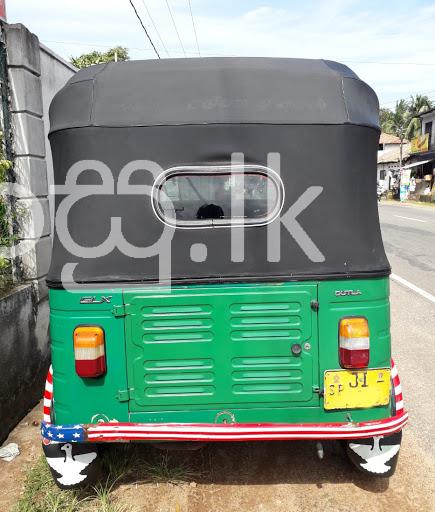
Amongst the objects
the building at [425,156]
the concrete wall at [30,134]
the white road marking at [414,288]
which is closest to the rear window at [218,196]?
the concrete wall at [30,134]

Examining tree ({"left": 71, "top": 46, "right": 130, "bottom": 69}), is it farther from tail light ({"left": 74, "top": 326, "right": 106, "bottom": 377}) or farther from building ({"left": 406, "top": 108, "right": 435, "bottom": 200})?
building ({"left": 406, "top": 108, "right": 435, "bottom": 200})

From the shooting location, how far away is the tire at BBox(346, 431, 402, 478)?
3111 mm

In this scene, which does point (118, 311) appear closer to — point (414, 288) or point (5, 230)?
point (5, 230)

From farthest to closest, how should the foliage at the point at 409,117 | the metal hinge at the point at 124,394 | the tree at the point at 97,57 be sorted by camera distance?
the foliage at the point at 409,117 → the tree at the point at 97,57 → the metal hinge at the point at 124,394

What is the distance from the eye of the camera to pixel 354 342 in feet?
9.19

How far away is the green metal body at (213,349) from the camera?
9.24 feet

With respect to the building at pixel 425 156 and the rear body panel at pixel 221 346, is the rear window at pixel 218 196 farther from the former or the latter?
the building at pixel 425 156

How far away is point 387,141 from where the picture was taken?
2238 inches

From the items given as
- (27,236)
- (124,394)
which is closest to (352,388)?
(124,394)

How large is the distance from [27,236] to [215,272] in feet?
8.62

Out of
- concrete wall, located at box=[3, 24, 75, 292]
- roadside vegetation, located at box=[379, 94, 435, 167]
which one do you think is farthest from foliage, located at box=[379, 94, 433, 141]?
concrete wall, located at box=[3, 24, 75, 292]

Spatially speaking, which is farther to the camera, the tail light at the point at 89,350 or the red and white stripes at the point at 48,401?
the red and white stripes at the point at 48,401

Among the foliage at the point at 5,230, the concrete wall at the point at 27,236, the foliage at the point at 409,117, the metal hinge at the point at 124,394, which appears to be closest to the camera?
the metal hinge at the point at 124,394

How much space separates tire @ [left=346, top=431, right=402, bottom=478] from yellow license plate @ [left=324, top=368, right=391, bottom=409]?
15.6 inches
